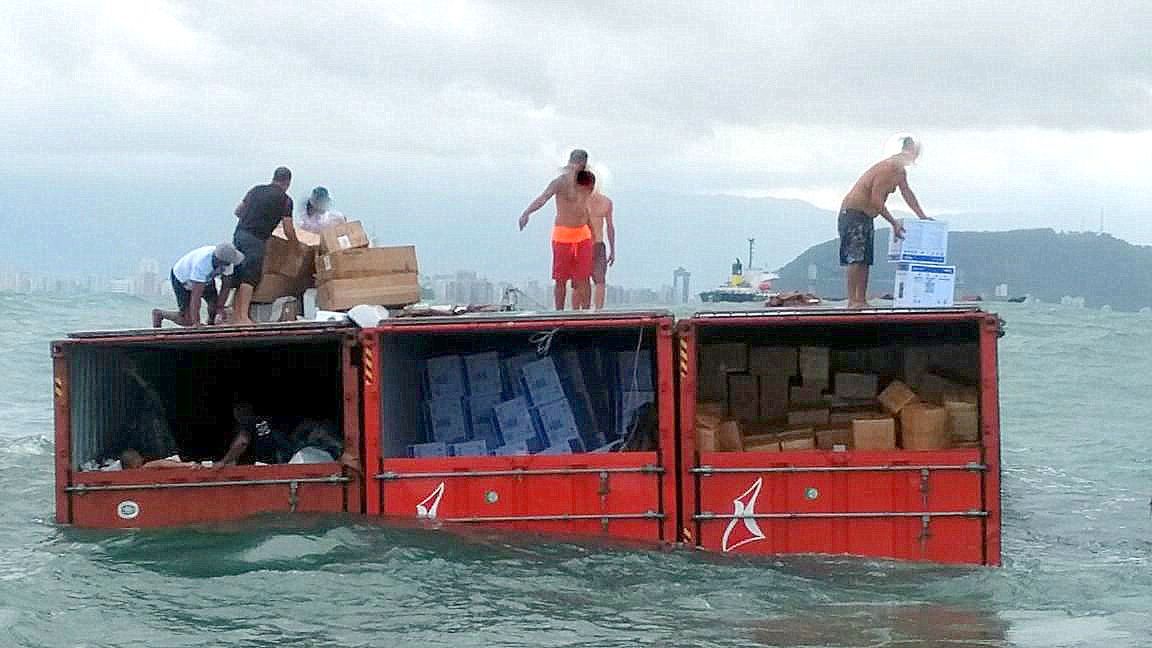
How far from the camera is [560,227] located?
16.3 m

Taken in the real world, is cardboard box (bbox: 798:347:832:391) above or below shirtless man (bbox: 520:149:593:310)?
below

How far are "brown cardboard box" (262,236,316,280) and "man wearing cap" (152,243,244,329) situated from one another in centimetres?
62

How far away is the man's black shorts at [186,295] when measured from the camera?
622 inches

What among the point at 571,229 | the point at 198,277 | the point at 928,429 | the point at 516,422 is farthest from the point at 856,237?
the point at 198,277

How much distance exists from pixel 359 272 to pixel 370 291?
0.22m

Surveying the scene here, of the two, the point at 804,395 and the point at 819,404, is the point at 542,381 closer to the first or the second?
the point at 804,395

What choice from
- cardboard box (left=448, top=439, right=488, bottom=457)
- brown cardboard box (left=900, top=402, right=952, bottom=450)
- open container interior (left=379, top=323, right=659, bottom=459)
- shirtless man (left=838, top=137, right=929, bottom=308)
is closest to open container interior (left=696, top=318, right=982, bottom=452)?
brown cardboard box (left=900, top=402, right=952, bottom=450)

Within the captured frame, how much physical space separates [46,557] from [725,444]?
634cm

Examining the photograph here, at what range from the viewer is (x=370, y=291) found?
49.7ft

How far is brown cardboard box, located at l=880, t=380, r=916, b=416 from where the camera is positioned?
1356cm

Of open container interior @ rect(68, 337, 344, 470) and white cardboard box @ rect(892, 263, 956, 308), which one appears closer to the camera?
white cardboard box @ rect(892, 263, 956, 308)

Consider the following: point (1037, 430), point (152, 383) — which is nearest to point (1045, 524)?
point (152, 383)

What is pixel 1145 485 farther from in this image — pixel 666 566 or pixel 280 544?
pixel 280 544

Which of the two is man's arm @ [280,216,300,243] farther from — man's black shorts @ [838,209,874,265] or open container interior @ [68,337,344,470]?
man's black shorts @ [838,209,874,265]
